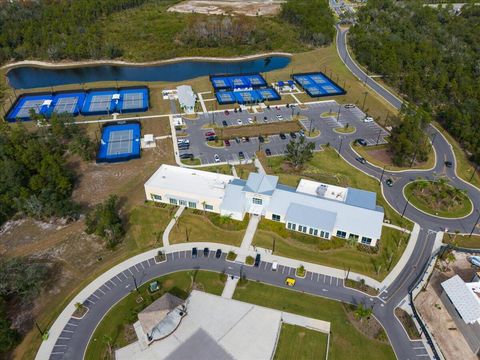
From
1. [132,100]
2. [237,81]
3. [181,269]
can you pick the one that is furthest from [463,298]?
[132,100]

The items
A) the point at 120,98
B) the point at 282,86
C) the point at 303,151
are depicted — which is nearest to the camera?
the point at 303,151

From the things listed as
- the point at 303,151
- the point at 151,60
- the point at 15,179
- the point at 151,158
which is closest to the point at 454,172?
the point at 303,151

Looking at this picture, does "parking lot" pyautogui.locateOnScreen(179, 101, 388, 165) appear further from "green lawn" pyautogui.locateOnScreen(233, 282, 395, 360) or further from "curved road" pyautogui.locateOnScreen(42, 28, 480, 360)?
"green lawn" pyautogui.locateOnScreen(233, 282, 395, 360)

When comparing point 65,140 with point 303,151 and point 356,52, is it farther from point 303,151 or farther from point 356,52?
point 356,52

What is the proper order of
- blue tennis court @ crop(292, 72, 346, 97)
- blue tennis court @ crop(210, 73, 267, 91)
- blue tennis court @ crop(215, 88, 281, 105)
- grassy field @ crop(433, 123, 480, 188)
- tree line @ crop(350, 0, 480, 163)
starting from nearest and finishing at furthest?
grassy field @ crop(433, 123, 480, 188)
tree line @ crop(350, 0, 480, 163)
blue tennis court @ crop(215, 88, 281, 105)
blue tennis court @ crop(292, 72, 346, 97)
blue tennis court @ crop(210, 73, 267, 91)

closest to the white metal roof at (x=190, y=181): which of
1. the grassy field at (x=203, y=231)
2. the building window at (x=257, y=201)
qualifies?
the grassy field at (x=203, y=231)

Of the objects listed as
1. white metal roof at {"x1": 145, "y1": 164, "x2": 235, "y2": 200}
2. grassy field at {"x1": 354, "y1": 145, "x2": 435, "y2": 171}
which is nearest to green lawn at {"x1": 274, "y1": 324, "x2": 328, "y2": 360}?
white metal roof at {"x1": 145, "y1": 164, "x2": 235, "y2": 200}
